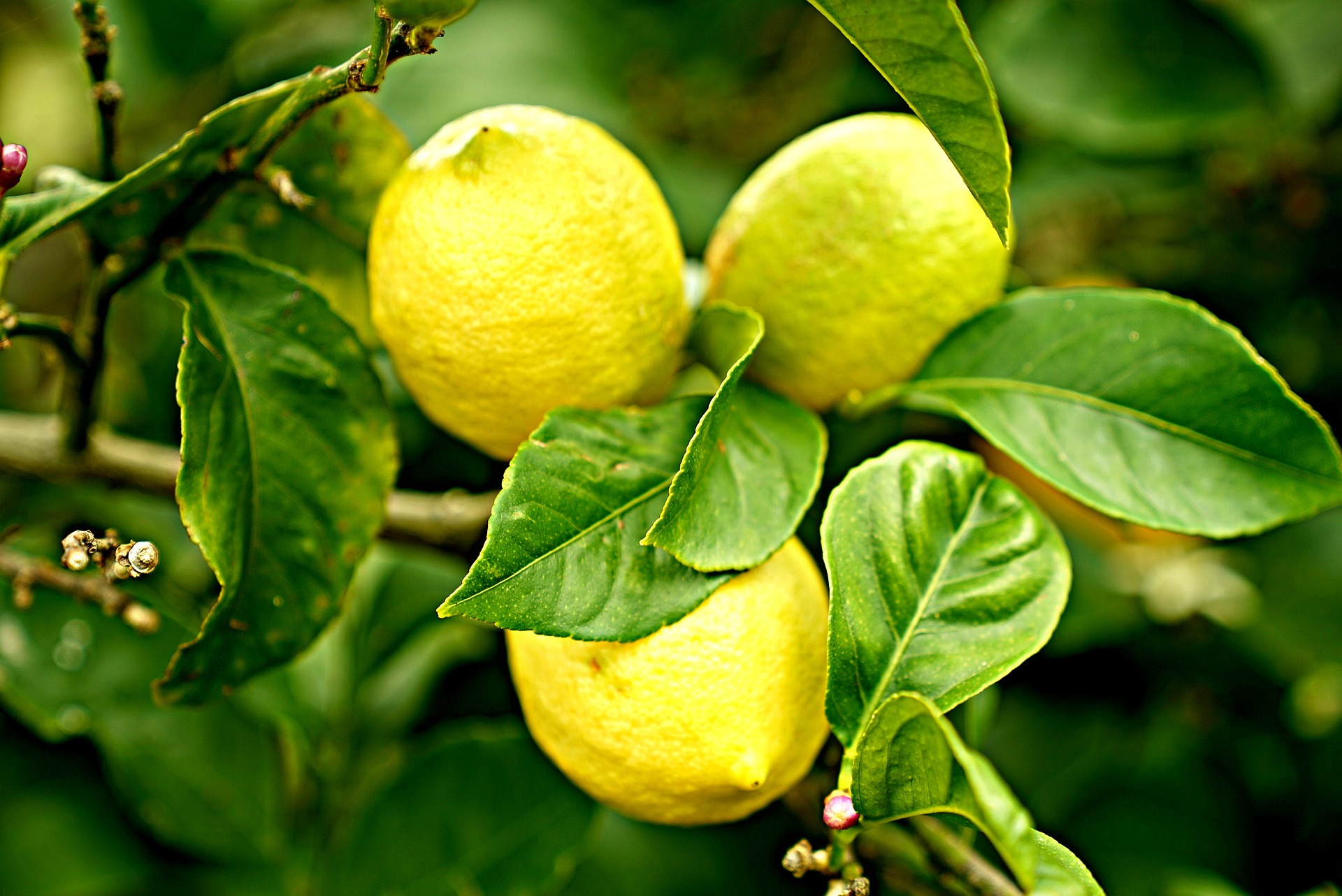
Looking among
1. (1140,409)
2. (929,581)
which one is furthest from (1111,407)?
(929,581)

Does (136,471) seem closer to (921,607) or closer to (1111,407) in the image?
(921,607)

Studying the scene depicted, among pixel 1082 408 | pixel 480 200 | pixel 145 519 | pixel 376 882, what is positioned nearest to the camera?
pixel 480 200

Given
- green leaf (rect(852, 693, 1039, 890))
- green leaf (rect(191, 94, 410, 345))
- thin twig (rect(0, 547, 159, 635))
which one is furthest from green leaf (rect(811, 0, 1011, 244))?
thin twig (rect(0, 547, 159, 635))

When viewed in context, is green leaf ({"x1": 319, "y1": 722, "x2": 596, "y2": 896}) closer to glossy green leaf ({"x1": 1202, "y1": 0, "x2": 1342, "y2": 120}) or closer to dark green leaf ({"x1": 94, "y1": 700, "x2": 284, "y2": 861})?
dark green leaf ({"x1": 94, "y1": 700, "x2": 284, "y2": 861})

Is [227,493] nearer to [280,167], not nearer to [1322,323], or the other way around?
[280,167]

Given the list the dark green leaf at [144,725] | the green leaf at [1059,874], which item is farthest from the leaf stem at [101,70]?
the green leaf at [1059,874]

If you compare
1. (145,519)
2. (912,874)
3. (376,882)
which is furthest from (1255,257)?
(145,519)

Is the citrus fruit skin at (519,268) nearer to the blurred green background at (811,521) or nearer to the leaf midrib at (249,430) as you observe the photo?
the leaf midrib at (249,430)
